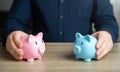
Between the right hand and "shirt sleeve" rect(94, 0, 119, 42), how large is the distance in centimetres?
31

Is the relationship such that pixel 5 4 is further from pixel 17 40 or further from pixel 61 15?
pixel 17 40

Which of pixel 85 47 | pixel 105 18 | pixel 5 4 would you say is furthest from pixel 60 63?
pixel 5 4

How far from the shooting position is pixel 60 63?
32.8 inches

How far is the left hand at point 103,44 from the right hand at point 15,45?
0.71 ft

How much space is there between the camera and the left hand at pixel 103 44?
85 centimetres

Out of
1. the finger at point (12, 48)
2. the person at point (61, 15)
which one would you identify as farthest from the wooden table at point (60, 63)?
the person at point (61, 15)

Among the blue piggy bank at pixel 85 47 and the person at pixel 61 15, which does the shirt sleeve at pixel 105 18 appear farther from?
the blue piggy bank at pixel 85 47

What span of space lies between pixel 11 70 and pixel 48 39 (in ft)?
1.49

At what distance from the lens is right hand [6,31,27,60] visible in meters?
0.85

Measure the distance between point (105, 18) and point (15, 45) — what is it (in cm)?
42

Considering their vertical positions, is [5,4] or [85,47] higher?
[5,4]

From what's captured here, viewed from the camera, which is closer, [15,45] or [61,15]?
[15,45]

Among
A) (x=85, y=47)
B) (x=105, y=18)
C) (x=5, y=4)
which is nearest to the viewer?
(x=85, y=47)

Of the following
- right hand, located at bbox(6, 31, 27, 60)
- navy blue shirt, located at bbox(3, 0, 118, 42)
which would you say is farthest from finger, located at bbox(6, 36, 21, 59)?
navy blue shirt, located at bbox(3, 0, 118, 42)
